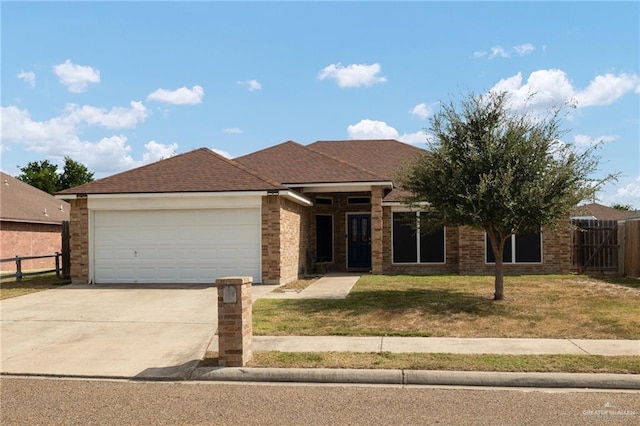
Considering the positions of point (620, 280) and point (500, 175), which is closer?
point (500, 175)

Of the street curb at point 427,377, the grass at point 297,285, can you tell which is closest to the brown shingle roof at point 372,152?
the grass at point 297,285

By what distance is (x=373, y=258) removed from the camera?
19.0 meters

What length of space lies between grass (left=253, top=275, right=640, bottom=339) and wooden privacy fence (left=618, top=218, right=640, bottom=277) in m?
2.84

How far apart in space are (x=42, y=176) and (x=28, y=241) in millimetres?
25109

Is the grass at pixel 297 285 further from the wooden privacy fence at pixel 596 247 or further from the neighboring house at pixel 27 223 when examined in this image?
the neighboring house at pixel 27 223

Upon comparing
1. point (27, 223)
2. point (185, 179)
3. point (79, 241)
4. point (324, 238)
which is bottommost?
point (324, 238)

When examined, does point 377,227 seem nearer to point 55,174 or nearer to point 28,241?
point 28,241

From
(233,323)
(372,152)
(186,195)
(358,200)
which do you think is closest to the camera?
(233,323)

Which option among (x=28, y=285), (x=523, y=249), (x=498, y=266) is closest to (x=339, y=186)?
(x=523, y=249)

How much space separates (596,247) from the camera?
19.2 metres

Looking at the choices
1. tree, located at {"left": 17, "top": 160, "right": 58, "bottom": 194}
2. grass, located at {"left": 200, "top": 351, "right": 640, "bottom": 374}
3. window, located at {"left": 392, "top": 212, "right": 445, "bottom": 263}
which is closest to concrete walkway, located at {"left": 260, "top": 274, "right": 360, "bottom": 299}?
window, located at {"left": 392, "top": 212, "right": 445, "bottom": 263}

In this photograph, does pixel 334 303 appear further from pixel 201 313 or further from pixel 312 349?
pixel 312 349

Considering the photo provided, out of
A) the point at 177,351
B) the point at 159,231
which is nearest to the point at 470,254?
the point at 159,231

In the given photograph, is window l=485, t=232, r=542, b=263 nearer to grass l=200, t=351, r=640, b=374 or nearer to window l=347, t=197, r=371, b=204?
window l=347, t=197, r=371, b=204
